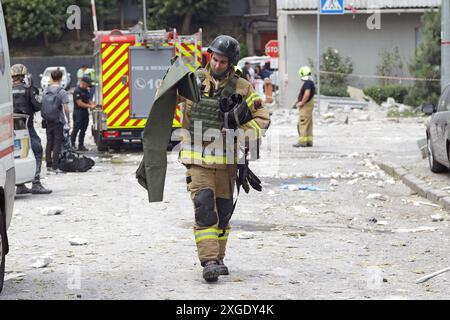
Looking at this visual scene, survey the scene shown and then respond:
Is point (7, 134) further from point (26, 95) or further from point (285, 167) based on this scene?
point (285, 167)

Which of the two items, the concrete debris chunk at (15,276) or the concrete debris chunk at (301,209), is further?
the concrete debris chunk at (301,209)

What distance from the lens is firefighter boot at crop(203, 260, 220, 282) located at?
313 inches

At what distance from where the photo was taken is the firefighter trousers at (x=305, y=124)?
73.7 ft

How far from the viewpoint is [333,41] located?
37.8m

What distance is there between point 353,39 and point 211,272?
100 ft

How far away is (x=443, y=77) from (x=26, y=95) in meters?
6.88

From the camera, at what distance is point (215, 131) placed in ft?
27.3

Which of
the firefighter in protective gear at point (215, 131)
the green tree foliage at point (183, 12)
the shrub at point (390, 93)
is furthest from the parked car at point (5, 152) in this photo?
the green tree foliage at point (183, 12)

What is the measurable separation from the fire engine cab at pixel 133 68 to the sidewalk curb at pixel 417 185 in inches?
230

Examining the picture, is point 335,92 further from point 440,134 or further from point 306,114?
point 440,134

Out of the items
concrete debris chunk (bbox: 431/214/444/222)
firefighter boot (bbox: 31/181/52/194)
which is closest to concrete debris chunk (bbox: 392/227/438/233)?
concrete debris chunk (bbox: 431/214/444/222)

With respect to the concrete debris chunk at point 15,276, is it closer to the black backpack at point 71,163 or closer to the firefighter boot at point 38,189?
the firefighter boot at point 38,189

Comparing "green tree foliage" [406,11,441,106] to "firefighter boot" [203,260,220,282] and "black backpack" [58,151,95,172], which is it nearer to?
"black backpack" [58,151,95,172]

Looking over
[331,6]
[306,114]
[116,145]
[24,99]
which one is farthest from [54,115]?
[331,6]
